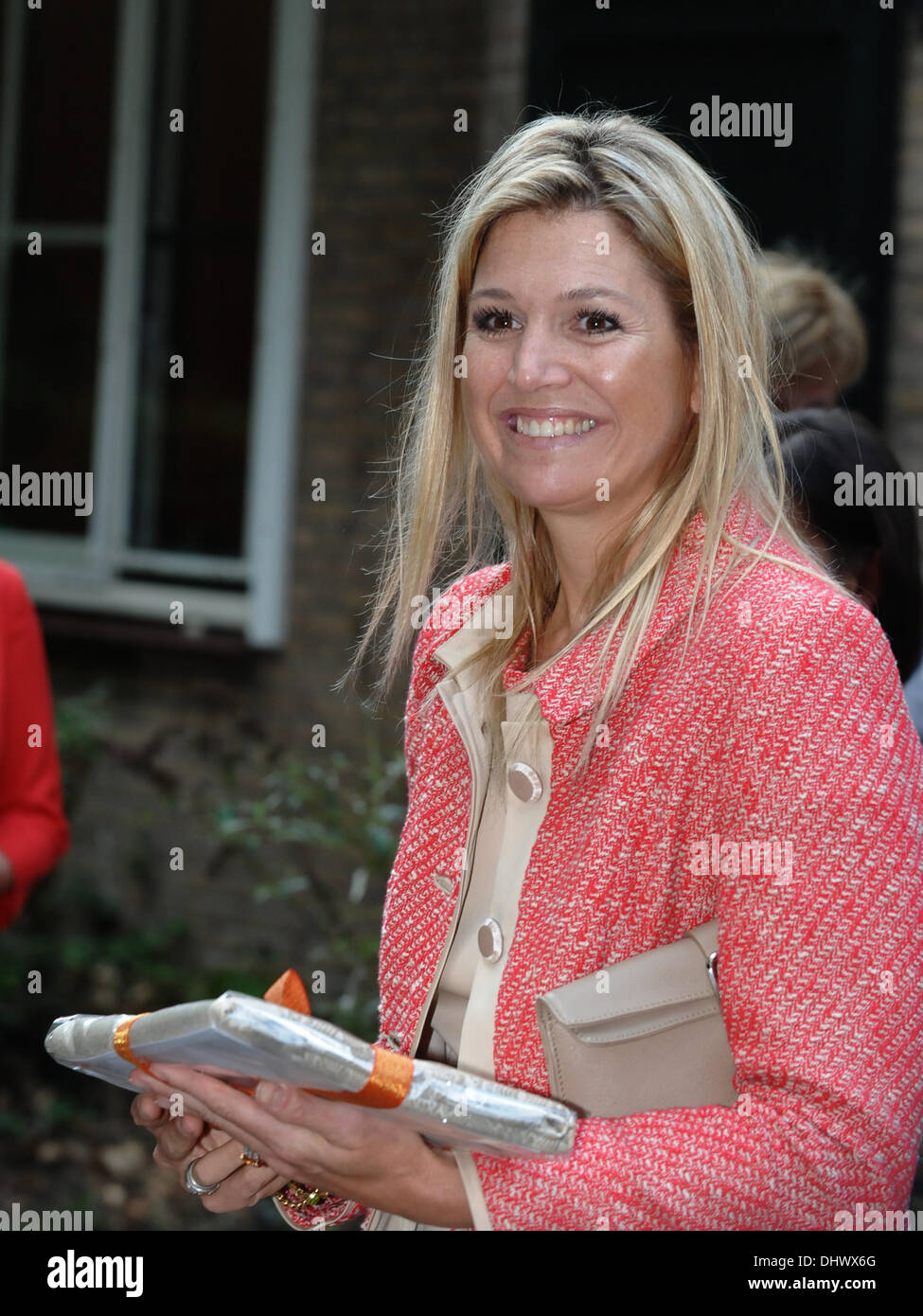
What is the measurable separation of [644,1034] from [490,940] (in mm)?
191

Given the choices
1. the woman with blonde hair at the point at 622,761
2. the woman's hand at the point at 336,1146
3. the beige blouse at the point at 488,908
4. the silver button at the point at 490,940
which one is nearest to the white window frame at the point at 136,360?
the woman with blonde hair at the point at 622,761

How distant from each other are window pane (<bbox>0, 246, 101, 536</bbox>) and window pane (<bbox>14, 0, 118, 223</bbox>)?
20 centimetres

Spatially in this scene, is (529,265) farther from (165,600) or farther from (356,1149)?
(165,600)

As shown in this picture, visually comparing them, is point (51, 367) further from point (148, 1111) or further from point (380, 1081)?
point (380, 1081)

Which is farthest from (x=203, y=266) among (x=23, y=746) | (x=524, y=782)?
Answer: (x=524, y=782)

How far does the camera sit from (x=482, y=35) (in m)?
4.81

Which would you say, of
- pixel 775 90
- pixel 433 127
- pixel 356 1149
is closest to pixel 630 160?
pixel 356 1149

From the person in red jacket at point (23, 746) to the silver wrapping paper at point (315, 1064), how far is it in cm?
145

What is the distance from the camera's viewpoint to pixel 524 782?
1593 mm

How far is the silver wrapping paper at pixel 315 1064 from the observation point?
127 cm

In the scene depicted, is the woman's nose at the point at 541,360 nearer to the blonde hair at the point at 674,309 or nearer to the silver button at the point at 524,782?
the blonde hair at the point at 674,309

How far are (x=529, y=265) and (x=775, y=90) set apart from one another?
2.79 metres

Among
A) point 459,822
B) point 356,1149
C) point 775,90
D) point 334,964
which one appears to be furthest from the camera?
point 334,964

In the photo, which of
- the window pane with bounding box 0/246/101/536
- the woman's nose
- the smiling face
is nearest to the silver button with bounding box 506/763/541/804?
the smiling face
